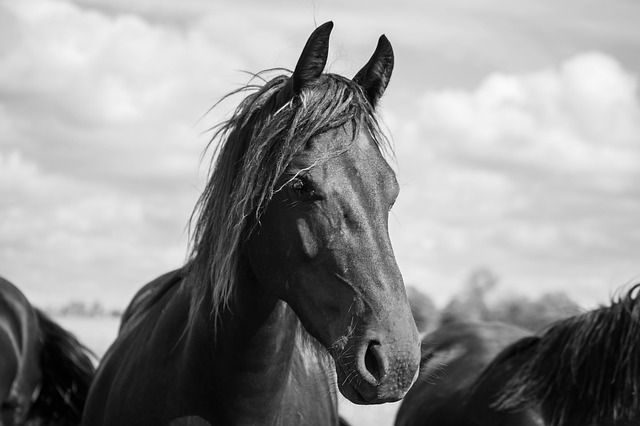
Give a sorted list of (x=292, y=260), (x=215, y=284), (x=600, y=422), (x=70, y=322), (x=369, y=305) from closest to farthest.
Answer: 1. (x=369, y=305)
2. (x=292, y=260)
3. (x=215, y=284)
4. (x=600, y=422)
5. (x=70, y=322)

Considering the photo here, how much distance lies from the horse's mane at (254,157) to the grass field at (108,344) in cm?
87

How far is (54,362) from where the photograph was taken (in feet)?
22.0

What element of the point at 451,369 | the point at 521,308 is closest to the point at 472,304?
the point at 521,308

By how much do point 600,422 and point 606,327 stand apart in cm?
57

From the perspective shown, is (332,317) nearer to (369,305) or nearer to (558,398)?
(369,305)

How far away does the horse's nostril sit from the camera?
9.27 feet

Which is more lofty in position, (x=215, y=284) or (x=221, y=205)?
(x=221, y=205)

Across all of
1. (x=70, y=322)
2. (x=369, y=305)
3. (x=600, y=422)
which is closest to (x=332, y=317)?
(x=369, y=305)

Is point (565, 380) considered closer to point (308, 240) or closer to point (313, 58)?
point (308, 240)

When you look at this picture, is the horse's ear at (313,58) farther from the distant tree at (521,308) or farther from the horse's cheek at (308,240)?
the distant tree at (521,308)

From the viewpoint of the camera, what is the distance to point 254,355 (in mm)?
3391

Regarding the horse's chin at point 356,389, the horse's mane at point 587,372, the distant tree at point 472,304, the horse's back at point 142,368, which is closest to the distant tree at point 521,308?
the distant tree at point 472,304

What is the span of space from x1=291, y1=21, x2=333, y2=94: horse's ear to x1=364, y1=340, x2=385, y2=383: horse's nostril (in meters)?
1.01

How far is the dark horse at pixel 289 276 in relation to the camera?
2.96 m
